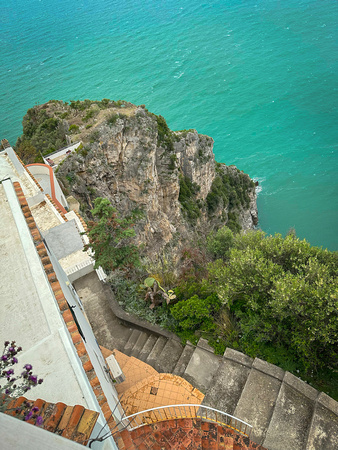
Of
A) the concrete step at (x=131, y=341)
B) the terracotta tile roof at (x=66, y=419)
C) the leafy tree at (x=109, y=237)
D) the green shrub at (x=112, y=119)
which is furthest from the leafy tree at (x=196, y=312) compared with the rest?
the green shrub at (x=112, y=119)

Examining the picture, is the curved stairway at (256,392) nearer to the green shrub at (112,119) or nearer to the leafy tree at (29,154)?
the green shrub at (112,119)

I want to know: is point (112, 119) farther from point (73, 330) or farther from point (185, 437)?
point (185, 437)

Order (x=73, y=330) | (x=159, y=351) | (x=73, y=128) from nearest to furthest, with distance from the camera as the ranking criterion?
1. (x=73, y=330)
2. (x=159, y=351)
3. (x=73, y=128)

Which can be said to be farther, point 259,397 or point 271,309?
point 271,309

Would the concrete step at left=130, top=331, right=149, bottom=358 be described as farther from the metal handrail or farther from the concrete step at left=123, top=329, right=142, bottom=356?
the metal handrail

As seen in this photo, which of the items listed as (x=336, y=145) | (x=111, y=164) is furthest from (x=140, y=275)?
(x=336, y=145)

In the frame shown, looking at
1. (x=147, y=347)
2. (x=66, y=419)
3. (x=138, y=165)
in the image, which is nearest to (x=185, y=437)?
(x=147, y=347)

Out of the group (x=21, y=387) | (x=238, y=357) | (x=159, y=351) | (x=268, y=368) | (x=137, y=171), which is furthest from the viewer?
(x=137, y=171)
